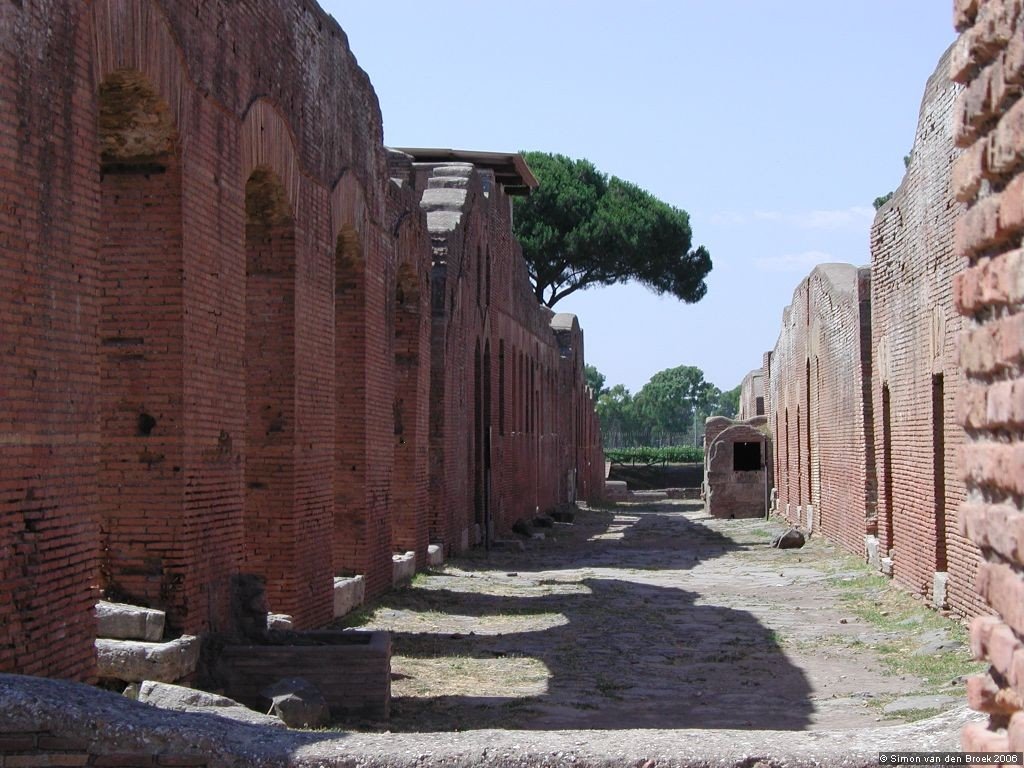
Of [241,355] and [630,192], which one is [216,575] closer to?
[241,355]

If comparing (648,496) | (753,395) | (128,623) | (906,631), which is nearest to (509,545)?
(906,631)

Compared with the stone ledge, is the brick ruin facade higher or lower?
higher

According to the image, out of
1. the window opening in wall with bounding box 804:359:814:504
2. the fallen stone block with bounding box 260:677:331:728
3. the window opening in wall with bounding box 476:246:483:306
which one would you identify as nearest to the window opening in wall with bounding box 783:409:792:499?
the window opening in wall with bounding box 804:359:814:504

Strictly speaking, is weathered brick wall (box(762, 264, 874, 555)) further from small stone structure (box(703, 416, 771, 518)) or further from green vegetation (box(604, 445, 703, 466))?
green vegetation (box(604, 445, 703, 466))

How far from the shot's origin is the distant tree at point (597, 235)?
172 ft

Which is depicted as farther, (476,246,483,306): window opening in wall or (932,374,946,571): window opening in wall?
(476,246,483,306): window opening in wall

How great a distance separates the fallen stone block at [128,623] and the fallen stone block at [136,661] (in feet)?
0.29

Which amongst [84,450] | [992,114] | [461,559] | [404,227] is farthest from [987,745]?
[461,559]

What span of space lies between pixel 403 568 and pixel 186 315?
7557mm

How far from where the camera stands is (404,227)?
16.4 meters

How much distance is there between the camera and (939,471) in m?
13.4

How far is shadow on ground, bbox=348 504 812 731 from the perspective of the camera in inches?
351

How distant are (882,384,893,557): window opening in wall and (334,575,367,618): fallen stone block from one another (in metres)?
6.13

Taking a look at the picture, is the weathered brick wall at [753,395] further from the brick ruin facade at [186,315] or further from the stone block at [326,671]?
the stone block at [326,671]
